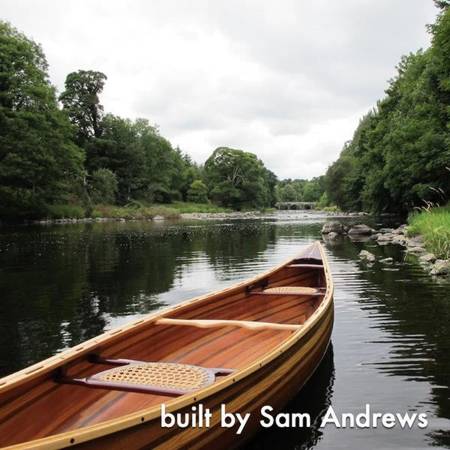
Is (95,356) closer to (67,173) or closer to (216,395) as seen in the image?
(216,395)

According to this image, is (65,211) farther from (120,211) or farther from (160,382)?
(160,382)

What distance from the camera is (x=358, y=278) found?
14.8 meters

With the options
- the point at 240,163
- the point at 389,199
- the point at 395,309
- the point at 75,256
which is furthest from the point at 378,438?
the point at 240,163

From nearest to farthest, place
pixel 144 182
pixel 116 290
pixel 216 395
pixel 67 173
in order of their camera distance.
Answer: pixel 216 395 → pixel 116 290 → pixel 67 173 → pixel 144 182

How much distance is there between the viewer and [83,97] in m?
79.2

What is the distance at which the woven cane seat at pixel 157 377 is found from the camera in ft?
14.6

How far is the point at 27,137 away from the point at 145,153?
45.4 meters

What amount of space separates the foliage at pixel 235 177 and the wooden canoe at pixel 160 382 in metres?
100

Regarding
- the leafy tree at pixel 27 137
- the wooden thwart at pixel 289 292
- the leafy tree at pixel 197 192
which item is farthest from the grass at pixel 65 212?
the wooden thwart at pixel 289 292

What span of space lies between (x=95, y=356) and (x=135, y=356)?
2.30ft

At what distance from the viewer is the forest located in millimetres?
30022

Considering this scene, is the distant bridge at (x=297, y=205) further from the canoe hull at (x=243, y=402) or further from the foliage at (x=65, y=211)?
the canoe hull at (x=243, y=402)

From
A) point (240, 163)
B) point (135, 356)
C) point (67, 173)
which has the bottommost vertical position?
point (135, 356)

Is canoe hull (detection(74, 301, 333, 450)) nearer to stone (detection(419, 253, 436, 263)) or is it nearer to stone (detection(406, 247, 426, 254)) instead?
stone (detection(419, 253, 436, 263))
